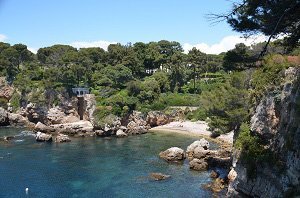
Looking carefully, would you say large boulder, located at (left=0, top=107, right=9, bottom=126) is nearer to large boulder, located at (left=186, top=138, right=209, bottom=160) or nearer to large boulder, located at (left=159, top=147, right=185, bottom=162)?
large boulder, located at (left=159, top=147, right=185, bottom=162)

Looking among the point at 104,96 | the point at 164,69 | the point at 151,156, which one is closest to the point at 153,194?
the point at 151,156

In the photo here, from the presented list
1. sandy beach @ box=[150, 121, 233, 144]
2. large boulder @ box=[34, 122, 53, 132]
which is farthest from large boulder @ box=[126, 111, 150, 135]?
large boulder @ box=[34, 122, 53, 132]

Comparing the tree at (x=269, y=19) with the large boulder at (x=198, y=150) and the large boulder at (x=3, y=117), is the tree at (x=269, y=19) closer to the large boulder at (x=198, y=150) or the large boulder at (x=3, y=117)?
the large boulder at (x=198, y=150)

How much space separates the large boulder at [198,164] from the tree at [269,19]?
2490 cm

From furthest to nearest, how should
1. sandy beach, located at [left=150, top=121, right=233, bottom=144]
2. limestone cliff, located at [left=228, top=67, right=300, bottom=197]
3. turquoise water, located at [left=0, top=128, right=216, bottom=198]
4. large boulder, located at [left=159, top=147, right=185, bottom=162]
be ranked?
sandy beach, located at [left=150, top=121, right=233, bottom=144], large boulder, located at [left=159, top=147, right=185, bottom=162], turquoise water, located at [left=0, top=128, right=216, bottom=198], limestone cliff, located at [left=228, top=67, right=300, bottom=197]

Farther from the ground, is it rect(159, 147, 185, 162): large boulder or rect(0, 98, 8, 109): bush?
rect(0, 98, 8, 109): bush

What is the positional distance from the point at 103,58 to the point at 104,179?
55281 millimetres

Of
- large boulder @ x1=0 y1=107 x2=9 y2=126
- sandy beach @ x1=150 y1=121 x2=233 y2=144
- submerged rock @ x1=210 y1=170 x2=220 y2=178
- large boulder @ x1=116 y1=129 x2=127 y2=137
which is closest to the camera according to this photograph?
submerged rock @ x1=210 y1=170 x2=220 y2=178

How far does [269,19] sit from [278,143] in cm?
915

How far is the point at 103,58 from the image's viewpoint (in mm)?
89125

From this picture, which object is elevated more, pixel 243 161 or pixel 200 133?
pixel 243 161

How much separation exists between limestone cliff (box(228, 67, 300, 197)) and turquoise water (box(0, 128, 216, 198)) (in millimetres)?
9147

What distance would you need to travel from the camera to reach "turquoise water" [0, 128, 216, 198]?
33.2m

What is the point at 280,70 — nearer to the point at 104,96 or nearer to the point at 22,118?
the point at 104,96
